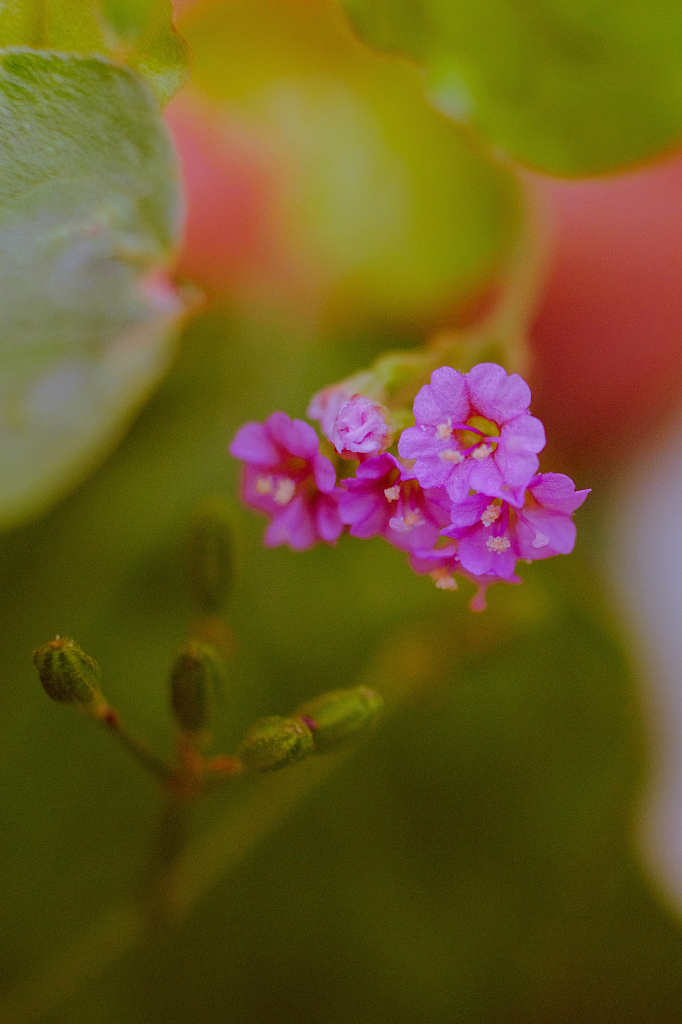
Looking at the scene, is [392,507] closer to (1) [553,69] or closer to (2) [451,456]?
(2) [451,456]

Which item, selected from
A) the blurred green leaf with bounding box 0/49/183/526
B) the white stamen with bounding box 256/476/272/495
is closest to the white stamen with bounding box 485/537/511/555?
the white stamen with bounding box 256/476/272/495

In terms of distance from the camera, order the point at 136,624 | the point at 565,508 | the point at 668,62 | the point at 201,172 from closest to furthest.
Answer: the point at 565,508 → the point at 668,62 → the point at 136,624 → the point at 201,172

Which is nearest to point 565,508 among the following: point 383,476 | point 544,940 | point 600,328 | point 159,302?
point 383,476

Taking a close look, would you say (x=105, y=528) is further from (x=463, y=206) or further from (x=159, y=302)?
(x=463, y=206)

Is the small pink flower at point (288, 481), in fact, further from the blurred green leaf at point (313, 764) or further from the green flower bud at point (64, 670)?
the blurred green leaf at point (313, 764)

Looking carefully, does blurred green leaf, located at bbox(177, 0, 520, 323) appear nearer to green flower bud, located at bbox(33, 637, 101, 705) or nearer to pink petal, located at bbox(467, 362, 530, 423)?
pink petal, located at bbox(467, 362, 530, 423)

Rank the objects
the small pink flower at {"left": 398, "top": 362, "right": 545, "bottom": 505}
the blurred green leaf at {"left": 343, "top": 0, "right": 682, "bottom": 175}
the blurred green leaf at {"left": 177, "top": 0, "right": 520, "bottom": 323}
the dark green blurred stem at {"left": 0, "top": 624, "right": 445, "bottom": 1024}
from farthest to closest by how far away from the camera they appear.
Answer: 1. the blurred green leaf at {"left": 177, "top": 0, "right": 520, "bottom": 323}
2. the dark green blurred stem at {"left": 0, "top": 624, "right": 445, "bottom": 1024}
3. the blurred green leaf at {"left": 343, "top": 0, "right": 682, "bottom": 175}
4. the small pink flower at {"left": 398, "top": 362, "right": 545, "bottom": 505}

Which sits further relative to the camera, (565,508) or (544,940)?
(544,940)
